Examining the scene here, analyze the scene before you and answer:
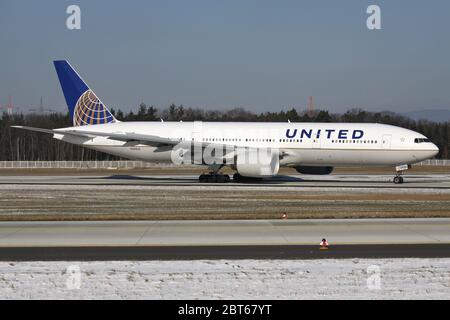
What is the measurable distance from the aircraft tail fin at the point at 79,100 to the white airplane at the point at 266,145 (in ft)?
8.95

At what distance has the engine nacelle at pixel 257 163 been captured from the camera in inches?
1526

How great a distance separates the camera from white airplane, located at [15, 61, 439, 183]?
4022cm

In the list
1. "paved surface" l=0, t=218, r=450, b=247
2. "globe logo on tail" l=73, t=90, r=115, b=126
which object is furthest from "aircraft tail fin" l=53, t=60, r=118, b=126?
"paved surface" l=0, t=218, r=450, b=247

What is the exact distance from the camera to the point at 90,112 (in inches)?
1796

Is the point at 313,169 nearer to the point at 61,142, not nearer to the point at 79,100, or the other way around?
the point at 79,100

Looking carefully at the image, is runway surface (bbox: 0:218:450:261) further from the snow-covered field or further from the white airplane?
the white airplane

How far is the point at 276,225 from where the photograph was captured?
20047 millimetres

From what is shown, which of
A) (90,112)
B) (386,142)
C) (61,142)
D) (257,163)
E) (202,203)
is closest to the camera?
(202,203)

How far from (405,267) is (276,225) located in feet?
24.6

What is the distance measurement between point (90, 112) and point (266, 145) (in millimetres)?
13562

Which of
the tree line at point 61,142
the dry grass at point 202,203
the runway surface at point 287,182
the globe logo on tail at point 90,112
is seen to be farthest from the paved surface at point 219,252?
the tree line at point 61,142

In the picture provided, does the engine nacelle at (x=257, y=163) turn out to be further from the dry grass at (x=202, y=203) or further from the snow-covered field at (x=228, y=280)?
the snow-covered field at (x=228, y=280)

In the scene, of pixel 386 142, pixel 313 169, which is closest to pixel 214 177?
pixel 313 169

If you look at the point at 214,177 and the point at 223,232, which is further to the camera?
the point at 214,177
